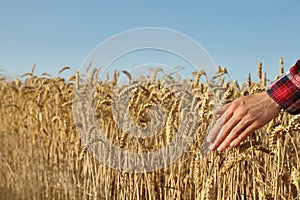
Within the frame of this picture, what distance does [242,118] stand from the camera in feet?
3.27

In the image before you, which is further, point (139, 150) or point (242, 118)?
point (139, 150)

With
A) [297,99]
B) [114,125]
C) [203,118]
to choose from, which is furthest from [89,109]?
[297,99]

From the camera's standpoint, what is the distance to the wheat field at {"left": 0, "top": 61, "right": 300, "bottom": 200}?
1367 millimetres

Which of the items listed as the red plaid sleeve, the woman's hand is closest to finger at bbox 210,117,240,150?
the woman's hand

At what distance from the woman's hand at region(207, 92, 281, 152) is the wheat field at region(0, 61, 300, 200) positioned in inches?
6.6

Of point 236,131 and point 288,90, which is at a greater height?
point 288,90

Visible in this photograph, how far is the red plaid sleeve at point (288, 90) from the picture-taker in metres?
1.03

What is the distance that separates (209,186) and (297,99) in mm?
389

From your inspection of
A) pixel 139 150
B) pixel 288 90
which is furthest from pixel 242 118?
pixel 139 150

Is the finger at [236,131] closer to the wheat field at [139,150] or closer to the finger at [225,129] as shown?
the finger at [225,129]

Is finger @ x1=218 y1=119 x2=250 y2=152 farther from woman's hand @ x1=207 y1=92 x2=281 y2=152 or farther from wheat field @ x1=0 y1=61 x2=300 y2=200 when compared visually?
wheat field @ x1=0 y1=61 x2=300 y2=200

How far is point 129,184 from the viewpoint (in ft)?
6.10

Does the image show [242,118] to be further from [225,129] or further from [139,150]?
[139,150]

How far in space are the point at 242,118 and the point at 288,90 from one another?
0.49 feet
